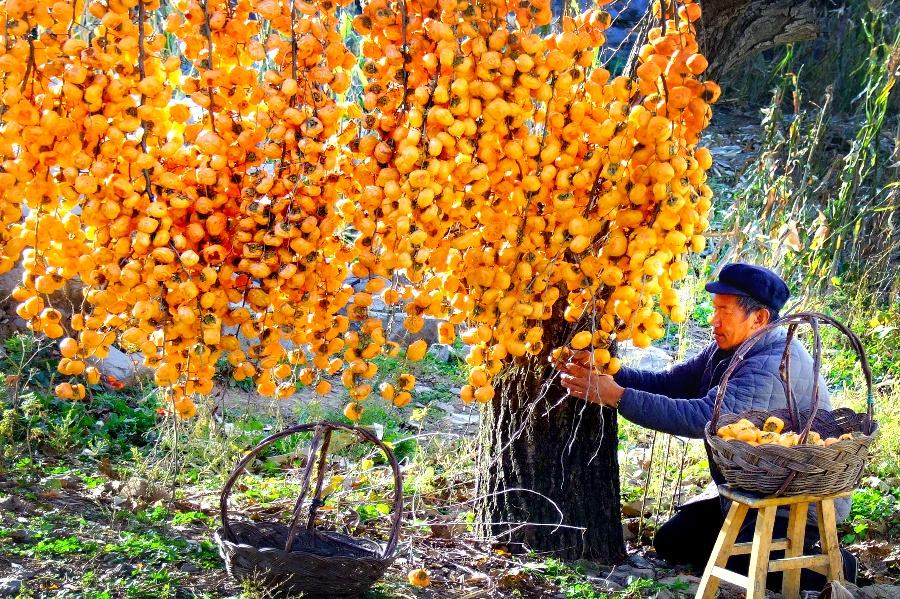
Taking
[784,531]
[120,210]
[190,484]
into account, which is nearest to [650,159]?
[120,210]

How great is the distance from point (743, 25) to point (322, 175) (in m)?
1.77

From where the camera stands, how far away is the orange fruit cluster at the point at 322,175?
6.67 ft

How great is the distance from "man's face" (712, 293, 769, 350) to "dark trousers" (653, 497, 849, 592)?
604 millimetres

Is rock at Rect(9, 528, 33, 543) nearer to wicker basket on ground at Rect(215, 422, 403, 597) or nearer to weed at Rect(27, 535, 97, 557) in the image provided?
weed at Rect(27, 535, 97, 557)

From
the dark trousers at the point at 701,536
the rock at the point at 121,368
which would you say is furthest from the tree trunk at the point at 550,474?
the rock at the point at 121,368

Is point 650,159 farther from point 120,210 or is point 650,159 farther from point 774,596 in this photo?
point 774,596

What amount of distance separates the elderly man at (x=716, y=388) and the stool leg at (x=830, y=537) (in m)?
0.29

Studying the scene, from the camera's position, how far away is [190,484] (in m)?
3.84

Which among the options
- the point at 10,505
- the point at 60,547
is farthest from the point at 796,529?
the point at 10,505

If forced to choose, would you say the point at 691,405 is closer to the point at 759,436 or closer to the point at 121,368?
the point at 759,436

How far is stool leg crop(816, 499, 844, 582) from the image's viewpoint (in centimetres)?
279

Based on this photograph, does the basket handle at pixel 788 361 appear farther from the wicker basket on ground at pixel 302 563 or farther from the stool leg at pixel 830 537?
the wicker basket on ground at pixel 302 563

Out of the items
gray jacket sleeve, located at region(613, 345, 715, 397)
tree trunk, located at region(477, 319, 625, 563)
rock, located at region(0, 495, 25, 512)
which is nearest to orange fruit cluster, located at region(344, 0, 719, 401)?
tree trunk, located at region(477, 319, 625, 563)

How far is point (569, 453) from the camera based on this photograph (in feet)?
10.3
